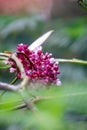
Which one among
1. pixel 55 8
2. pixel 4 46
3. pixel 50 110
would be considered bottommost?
pixel 50 110

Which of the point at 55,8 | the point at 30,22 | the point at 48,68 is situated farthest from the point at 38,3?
the point at 48,68

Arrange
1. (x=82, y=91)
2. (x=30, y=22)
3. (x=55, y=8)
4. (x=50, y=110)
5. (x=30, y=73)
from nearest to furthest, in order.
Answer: (x=50, y=110) → (x=82, y=91) → (x=30, y=73) → (x=30, y=22) → (x=55, y=8)

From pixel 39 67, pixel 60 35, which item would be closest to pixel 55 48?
pixel 60 35

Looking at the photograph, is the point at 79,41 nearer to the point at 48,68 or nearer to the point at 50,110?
the point at 48,68

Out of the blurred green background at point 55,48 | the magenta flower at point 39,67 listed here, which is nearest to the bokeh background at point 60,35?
the blurred green background at point 55,48

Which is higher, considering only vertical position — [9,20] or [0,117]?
[9,20]

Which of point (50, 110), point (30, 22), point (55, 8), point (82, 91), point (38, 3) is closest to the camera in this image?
point (50, 110)

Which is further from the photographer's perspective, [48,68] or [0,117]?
[48,68]
